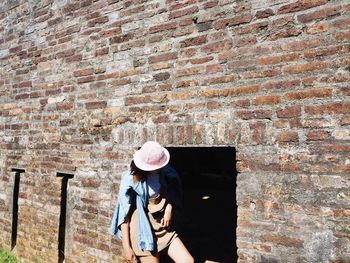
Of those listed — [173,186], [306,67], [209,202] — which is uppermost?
[306,67]

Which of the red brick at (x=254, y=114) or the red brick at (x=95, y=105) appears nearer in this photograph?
the red brick at (x=254, y=114)

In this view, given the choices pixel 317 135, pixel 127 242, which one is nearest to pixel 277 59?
pixel 317 135

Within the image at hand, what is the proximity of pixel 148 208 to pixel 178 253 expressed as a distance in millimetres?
467

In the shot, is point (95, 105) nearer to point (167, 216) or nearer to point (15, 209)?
point (167, 216)

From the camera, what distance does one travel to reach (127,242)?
10.5ft

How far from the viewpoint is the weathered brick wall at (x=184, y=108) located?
8.71 feet

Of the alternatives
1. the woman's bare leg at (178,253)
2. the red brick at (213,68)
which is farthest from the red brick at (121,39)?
the woman's bare leg at (178,253)

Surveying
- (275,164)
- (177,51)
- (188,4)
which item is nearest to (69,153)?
(177,51)

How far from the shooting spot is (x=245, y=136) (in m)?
2.94

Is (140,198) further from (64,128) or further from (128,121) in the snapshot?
(64,128)

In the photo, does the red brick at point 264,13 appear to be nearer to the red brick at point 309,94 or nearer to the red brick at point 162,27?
the red brick at point 309,94

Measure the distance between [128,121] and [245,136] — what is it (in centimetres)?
126

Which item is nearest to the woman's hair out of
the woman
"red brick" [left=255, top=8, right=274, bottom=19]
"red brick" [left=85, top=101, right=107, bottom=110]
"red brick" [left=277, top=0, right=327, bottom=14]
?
the woman

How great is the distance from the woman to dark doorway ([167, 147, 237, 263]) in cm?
165
